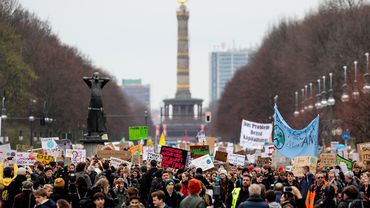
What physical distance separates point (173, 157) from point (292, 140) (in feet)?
11.5

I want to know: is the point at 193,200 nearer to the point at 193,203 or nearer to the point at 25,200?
the point at 193,203

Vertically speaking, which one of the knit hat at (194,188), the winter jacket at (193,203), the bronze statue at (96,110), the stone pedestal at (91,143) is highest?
the bronze statue at (96,110)

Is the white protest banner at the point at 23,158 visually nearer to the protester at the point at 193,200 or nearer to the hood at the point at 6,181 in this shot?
the hood at the point at 6,181

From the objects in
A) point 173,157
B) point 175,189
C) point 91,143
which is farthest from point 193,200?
point 91,143

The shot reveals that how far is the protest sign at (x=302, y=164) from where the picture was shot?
92.4 feet

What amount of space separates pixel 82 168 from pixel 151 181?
5.30ft

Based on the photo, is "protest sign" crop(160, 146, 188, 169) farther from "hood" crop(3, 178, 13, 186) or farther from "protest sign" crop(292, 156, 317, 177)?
"hood" crop(3, 178, 13, 186)

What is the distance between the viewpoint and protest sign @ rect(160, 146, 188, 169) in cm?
2916

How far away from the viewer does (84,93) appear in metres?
108

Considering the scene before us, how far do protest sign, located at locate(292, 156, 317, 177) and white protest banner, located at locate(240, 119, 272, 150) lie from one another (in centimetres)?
1553

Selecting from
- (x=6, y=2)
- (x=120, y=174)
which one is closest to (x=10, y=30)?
(x=6, y=2)

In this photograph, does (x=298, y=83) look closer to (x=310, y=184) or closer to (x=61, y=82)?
(x=61, y=82)

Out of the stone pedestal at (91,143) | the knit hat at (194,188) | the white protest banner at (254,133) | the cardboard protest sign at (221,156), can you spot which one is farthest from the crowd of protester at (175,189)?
the stone pedestal at (91,143)

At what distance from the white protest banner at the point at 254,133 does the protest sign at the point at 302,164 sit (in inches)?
611
